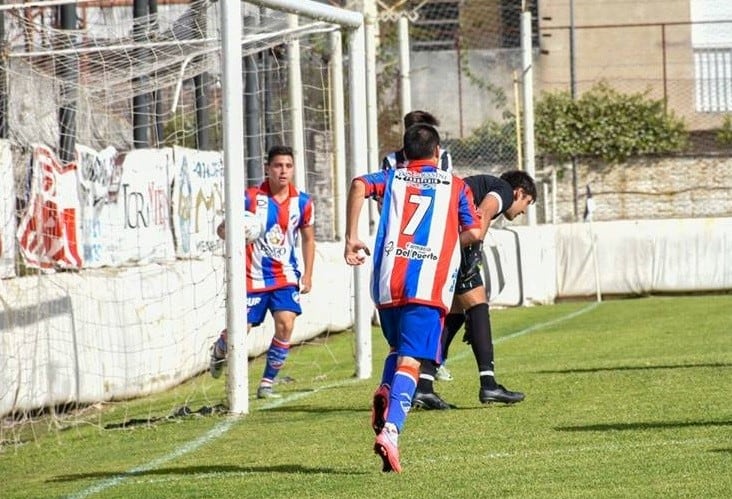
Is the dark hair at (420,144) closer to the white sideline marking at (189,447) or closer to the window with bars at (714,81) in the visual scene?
the white sideline marking at (189,447)

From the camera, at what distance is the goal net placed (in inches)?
496

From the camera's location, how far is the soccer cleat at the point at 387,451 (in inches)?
304

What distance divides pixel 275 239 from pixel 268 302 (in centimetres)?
52

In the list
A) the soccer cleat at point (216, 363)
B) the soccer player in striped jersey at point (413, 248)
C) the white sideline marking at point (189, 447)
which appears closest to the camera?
the white sideline marking at point (189, 447)

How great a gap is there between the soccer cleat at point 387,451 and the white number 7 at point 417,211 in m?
1.19

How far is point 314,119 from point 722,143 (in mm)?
14329

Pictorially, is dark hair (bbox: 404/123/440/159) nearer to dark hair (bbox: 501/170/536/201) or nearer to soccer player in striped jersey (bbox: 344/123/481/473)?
soccer player in striped jersey (bbox: 344/123/481/473)

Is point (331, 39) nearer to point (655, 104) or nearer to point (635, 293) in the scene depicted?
point (635, 293)

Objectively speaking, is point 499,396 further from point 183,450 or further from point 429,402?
point 183,450

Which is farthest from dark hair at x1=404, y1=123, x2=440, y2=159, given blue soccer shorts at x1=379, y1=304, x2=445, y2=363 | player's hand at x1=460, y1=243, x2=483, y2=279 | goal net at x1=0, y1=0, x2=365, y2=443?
goal net at x1=0, y1=0, x2=365, y2=443

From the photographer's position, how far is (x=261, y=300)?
13.1 metres

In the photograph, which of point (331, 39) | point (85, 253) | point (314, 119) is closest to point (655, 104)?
point (314, 119)

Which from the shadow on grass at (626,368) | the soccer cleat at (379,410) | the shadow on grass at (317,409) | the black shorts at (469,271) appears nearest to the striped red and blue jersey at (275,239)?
the shadow on grass at (317,409)

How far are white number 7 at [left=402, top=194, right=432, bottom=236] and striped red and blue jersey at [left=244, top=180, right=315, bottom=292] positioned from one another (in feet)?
15.2
